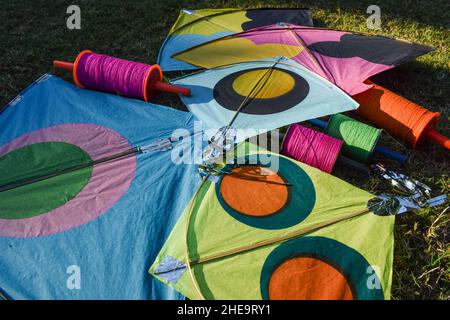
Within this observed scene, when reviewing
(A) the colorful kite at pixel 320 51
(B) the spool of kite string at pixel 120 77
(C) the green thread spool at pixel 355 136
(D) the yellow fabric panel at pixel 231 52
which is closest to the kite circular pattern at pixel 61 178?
(B) the spool of kite string at pixel 120 77

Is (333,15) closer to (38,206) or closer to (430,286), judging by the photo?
(430,286)

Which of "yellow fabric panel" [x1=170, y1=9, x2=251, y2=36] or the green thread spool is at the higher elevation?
"yellow fabric panel" [x1=170, y1=9, x2=251, y2=36]

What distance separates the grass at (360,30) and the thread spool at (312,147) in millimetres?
236

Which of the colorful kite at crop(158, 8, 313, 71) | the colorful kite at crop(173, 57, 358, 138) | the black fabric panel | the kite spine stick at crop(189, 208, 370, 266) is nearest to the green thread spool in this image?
the colorful kite at crop(173, 57, 358, 138)

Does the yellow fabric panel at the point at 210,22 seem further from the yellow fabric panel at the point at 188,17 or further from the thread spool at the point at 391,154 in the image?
the thread spool at the point at 391,154

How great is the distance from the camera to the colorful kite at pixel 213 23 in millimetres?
4469

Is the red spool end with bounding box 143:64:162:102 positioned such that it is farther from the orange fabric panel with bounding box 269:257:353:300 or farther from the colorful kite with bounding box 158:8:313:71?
the orange fabric panel with bounding box 269:257:353:300

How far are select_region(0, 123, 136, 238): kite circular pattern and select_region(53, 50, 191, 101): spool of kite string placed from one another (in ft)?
1.74

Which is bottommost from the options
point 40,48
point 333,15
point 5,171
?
point 5,171

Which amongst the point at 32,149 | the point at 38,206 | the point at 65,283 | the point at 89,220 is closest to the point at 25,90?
the point at 32,149

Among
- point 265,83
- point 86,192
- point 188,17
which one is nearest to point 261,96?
point 265,83

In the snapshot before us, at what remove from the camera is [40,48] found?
15.5 feet

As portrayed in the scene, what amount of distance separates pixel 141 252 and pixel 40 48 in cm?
342

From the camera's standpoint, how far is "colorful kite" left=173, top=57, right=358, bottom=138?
3227 mm
